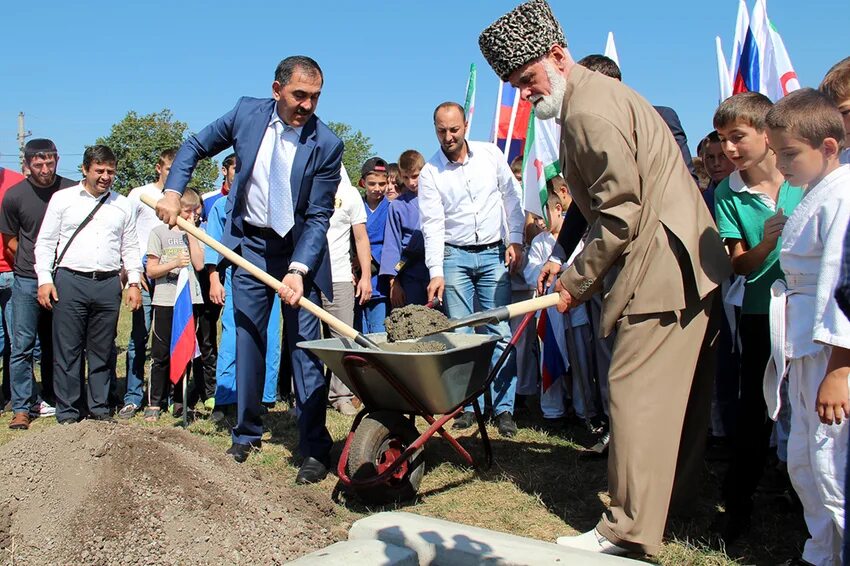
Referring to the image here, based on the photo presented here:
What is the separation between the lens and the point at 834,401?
8.89ft

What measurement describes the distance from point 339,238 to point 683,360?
4.00 m

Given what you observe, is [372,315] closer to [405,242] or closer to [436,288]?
[405,242]

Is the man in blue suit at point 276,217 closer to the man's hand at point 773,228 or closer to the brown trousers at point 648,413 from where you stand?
the brown trousers at point 648,413

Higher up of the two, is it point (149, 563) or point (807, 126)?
point (807, 126)

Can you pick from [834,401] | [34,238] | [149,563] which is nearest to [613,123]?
[834,401]

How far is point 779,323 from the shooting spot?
9.78 ft

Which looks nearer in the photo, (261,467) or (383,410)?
(383,410)

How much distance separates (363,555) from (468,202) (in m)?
3.44

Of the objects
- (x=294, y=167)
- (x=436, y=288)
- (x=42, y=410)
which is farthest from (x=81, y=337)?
(x=436, y=288)

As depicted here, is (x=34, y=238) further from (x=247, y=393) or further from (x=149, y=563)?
(x=149, y=563)

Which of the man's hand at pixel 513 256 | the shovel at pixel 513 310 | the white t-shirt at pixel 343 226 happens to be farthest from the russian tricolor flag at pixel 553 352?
the shovel at pixel 513 310

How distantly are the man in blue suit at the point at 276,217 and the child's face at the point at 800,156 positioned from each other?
2.75 metres

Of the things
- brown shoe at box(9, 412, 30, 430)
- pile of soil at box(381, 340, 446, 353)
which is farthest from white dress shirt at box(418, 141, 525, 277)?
brown shoe at box(9, 412, 30, 430)

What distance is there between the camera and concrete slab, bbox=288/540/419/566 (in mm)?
2902
